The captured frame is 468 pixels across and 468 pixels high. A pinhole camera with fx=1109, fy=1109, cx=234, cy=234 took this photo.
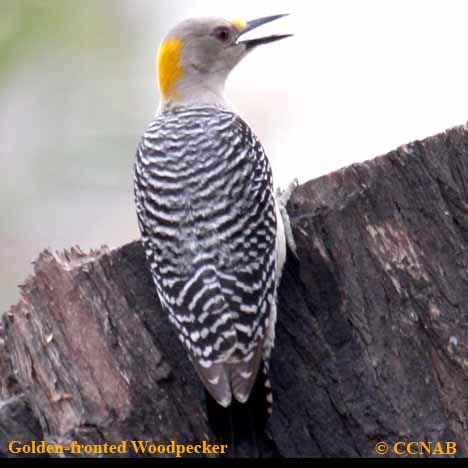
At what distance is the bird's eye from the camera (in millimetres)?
6914

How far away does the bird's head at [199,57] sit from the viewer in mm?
6746

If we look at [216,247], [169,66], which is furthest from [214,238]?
[169,66]

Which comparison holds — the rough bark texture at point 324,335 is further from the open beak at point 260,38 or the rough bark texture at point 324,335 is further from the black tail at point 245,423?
the open beak at point 260,38

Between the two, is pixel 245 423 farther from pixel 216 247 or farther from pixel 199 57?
pixel 199 57

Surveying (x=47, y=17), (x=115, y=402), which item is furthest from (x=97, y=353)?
(x=47, y=17)

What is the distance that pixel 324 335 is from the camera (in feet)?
17.0

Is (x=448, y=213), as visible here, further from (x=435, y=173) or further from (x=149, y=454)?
(x=149, y=454)

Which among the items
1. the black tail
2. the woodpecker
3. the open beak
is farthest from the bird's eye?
the black tail

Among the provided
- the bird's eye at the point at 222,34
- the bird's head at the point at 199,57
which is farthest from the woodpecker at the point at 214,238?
the bird's eye at the point at 222,34

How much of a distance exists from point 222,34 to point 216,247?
218 cm

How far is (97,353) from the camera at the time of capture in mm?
5070

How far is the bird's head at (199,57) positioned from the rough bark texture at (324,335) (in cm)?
158

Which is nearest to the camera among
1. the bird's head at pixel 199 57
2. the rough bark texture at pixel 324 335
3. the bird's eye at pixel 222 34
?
the rough bark texture at pixel 324 335

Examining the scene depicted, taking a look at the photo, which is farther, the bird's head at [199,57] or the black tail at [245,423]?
the bird's head at [199,57]
